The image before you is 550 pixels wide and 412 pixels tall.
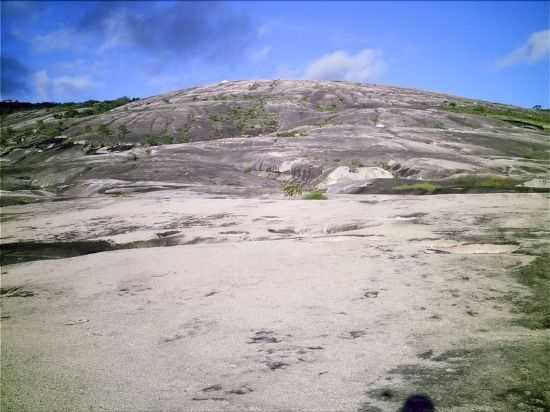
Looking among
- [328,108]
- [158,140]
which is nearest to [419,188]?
[158,140]

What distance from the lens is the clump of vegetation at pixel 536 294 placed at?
243 inches

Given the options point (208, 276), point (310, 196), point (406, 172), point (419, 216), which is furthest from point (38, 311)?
point (406, 172)

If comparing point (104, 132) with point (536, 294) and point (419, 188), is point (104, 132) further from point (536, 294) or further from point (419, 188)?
point (536, 294)

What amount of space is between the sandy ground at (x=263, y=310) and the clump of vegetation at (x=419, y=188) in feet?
14.1

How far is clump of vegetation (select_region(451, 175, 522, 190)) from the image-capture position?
18.4m

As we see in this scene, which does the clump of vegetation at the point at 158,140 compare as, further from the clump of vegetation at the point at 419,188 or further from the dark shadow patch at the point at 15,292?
the dark shadow patch at the point at 15,292

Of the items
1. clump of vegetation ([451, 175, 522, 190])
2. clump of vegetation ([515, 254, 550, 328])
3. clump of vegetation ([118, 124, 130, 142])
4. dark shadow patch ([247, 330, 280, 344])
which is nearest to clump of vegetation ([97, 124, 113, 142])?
clump of vegetation ([118, 124, 130, 142])

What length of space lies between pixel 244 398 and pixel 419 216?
31.9 feet

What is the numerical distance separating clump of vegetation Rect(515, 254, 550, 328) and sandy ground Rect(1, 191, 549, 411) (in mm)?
264

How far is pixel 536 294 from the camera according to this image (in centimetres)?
701

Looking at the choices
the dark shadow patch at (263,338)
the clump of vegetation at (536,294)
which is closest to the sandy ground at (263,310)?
the dark shadow patch at (263,338)

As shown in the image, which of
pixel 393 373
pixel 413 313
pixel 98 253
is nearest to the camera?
pixel 393 373

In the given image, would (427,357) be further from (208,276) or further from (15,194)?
(15,194)

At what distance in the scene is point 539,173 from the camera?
22.6 meters
